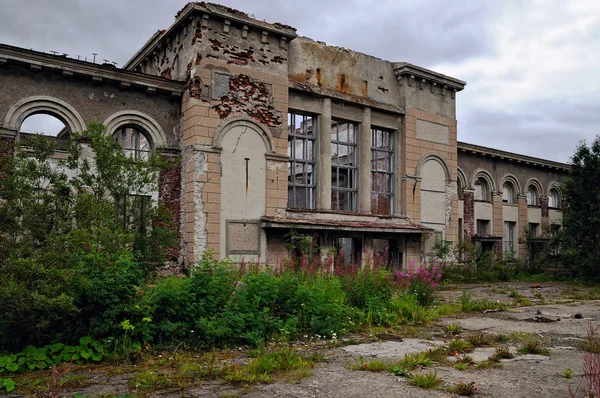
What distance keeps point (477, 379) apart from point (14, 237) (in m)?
5.99

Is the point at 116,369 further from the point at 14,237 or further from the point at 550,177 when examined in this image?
the point at 550,177

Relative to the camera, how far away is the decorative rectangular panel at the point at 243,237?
1552 centimetres

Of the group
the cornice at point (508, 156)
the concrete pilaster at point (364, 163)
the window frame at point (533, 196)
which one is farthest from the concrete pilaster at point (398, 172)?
the window frame at point (533, 196)

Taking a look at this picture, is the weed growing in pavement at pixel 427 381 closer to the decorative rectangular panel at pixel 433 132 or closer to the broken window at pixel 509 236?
the decorative rectangular panel at pixel 433 132

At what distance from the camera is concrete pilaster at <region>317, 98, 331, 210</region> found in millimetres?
17906

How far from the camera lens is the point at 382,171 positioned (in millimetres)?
20234

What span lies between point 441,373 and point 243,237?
33.2 feet

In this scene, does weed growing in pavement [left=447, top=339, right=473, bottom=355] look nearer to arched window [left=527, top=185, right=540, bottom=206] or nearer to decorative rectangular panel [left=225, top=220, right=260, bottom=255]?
decorative rectangular panel [left=225, top=220, right=260, bottom=255]

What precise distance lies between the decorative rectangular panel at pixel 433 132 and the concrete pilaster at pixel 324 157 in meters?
4.55

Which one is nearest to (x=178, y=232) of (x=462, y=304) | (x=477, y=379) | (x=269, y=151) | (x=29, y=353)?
(x=269, y=151)

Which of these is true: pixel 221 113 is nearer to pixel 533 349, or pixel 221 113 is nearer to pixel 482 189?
pixel 533 349

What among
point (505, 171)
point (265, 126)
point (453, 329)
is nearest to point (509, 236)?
point (505, 171)

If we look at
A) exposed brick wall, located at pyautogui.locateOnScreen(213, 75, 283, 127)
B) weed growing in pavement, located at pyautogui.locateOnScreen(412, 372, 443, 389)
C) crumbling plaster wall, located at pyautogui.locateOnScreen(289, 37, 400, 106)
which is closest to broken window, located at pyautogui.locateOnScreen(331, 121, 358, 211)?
crumbling plaster wall, located at pyautogui.locateOnScreen(289, 37, 400, 106)

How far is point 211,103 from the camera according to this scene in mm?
15445
